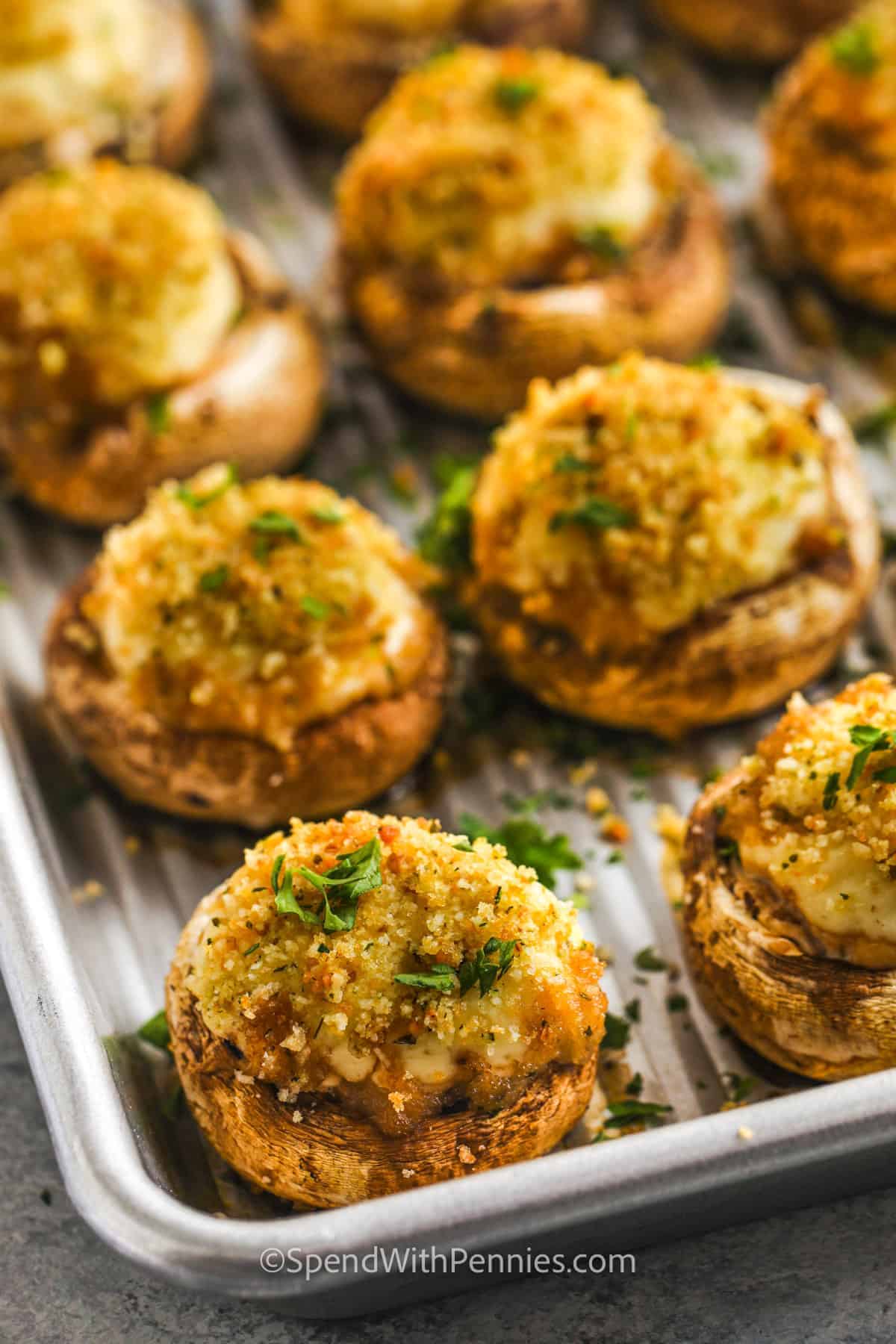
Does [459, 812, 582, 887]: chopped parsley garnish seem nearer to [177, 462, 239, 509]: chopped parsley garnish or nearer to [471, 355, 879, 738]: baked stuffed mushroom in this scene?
[471, 355, 879, 738]: baked stuffed mushroom

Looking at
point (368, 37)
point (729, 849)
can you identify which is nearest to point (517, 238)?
point (368, 37)

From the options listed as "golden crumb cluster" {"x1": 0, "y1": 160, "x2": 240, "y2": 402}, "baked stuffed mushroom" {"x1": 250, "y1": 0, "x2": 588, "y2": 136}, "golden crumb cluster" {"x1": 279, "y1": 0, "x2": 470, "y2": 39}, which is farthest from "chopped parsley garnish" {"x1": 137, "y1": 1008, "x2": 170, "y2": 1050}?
"golden crumb cluster" {"x1": 279, "y1": 0, "x2": 470, "y2": 39}

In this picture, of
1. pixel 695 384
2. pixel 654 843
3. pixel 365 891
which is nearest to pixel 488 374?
pixel 695 384

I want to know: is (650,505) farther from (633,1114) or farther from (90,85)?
(90,85)

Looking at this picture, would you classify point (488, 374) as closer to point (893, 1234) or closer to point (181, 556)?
point (181, 556)

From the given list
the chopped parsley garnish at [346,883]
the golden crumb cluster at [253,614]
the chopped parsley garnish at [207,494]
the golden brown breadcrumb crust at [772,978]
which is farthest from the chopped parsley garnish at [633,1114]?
the chopped parsley garnish at [207,494]

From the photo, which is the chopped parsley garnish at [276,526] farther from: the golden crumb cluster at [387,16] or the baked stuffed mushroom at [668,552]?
the golden crumb cluster at [387,16]
